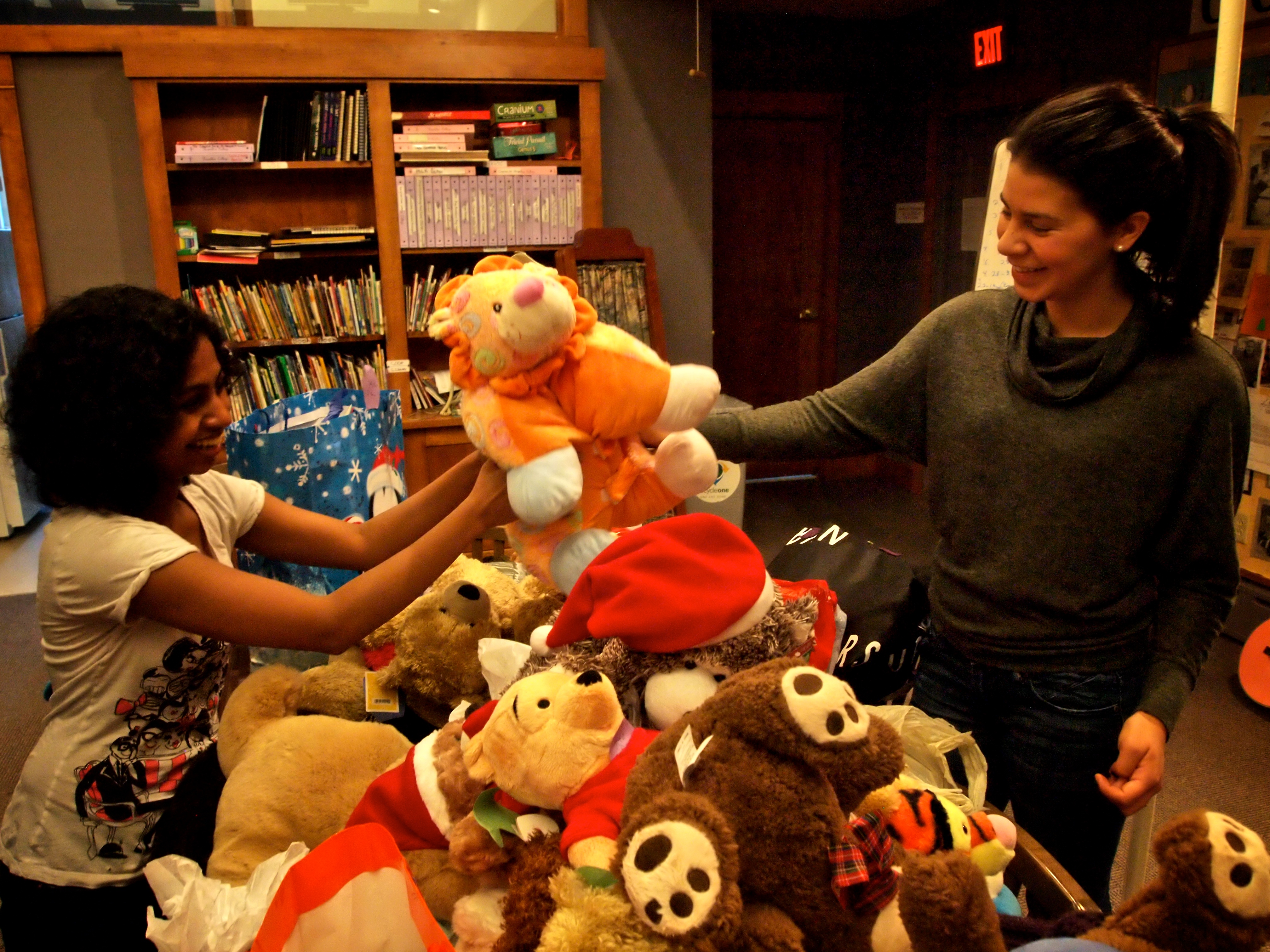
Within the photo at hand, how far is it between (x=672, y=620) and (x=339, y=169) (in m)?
3.64

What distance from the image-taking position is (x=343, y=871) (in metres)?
0.83

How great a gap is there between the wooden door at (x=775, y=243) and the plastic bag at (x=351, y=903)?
4.88 metres

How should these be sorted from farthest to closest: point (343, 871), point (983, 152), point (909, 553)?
point (983, 152) < point (909, 553) < point (343, 871)

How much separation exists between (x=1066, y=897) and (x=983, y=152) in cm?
487

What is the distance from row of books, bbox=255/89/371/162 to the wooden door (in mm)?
2221

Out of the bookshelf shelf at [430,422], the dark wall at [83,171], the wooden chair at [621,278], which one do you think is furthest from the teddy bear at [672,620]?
the dark wall at [83,171]

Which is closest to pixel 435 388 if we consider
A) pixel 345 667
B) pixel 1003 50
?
pixel 345 667

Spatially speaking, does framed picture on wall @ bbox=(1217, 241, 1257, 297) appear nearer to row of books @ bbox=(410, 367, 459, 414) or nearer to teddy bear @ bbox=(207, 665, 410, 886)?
row of books @ bbox=(410, 367, 459, 414)

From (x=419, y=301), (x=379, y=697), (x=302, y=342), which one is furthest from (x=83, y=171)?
(x=379, y=697)

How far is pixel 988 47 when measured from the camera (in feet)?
14.5

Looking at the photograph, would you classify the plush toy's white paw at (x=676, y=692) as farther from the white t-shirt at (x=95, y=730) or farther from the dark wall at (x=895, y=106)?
the dark wall at (x=895, y=106)

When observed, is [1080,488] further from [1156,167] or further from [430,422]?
[430,422]

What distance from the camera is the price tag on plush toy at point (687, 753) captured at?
76 centimetres

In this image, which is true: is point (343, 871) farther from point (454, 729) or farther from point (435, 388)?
point (435, 388)
